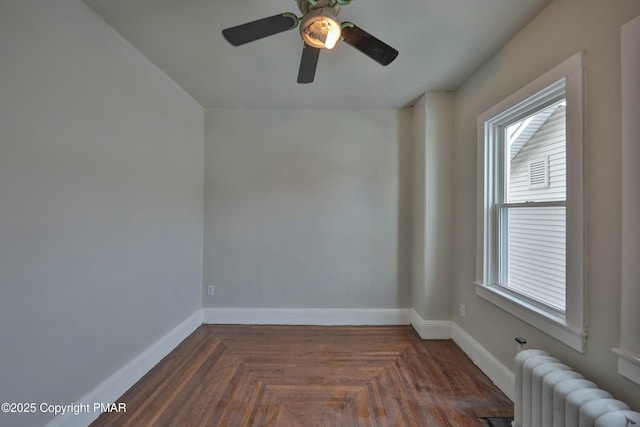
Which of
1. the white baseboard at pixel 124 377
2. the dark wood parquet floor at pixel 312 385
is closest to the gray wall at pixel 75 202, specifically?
the white baseboard at pixel 124 377

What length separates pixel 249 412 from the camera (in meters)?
1.73

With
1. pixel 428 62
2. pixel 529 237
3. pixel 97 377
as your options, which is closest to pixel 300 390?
pixel 97 377

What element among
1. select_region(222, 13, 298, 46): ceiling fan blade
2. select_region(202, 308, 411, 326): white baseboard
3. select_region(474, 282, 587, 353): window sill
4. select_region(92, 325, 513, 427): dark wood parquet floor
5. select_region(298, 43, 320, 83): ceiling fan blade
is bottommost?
select_region(92, 325, 513, 427): dark wood parquet floor

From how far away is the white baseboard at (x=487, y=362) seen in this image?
6.07 ft

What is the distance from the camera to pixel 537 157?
1749 mm

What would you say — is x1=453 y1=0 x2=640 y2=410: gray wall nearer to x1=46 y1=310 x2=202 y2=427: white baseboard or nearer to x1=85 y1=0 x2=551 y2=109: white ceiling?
x1=85 y1=0 x2=551 y2=109: white ceiling

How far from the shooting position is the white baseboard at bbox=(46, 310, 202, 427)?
155 cm

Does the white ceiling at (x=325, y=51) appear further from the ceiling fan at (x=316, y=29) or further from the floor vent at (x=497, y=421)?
the floor vent at (x=497, y=421)

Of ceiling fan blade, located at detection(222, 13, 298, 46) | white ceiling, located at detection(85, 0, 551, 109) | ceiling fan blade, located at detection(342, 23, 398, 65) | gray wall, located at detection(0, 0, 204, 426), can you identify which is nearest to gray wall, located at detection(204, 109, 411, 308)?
white ceiling, located at detection(85, 0, 551, 109)

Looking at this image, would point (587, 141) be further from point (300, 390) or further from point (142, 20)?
point (142, 20)

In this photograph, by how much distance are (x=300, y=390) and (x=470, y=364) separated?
1.49 metres

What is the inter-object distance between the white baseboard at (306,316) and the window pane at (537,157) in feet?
5.93

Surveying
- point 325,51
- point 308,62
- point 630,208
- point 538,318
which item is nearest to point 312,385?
point 538,318

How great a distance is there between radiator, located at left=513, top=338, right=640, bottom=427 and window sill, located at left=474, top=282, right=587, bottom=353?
130 mm
